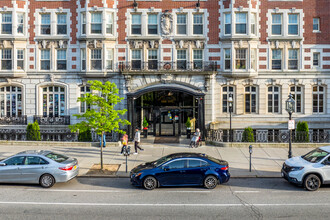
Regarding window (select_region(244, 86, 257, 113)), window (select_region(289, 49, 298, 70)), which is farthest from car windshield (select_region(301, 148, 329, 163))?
window (select_region(289, 49, 298, 70))

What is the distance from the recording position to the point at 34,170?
1382cm

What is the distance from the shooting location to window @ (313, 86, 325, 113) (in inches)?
1068

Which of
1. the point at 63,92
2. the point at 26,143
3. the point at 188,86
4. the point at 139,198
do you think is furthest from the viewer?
the point at 63,92

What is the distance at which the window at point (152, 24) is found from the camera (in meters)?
26.5

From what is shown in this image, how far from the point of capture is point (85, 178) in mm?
15602

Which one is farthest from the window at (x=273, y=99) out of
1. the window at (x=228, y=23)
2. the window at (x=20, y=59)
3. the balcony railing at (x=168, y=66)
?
the window at (x=20, y=59)

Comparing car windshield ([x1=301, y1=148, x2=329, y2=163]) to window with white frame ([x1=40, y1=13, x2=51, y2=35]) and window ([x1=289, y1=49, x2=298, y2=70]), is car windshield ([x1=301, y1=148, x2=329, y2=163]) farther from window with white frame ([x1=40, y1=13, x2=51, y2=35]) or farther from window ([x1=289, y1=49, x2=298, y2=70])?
window with white frame ([x1=40, y1=13, x2=51, y2=35])

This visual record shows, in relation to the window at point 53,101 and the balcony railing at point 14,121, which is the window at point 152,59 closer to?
the window at point 53,101

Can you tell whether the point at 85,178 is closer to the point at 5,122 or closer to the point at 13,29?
the point at 5,122

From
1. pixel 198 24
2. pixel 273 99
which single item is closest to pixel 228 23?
pixel 198 24

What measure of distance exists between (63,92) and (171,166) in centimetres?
1612

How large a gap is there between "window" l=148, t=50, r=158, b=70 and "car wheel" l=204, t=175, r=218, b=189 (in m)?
14.3

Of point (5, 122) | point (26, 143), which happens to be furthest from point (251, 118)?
point (5, 122)

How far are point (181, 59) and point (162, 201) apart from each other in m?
16.2
